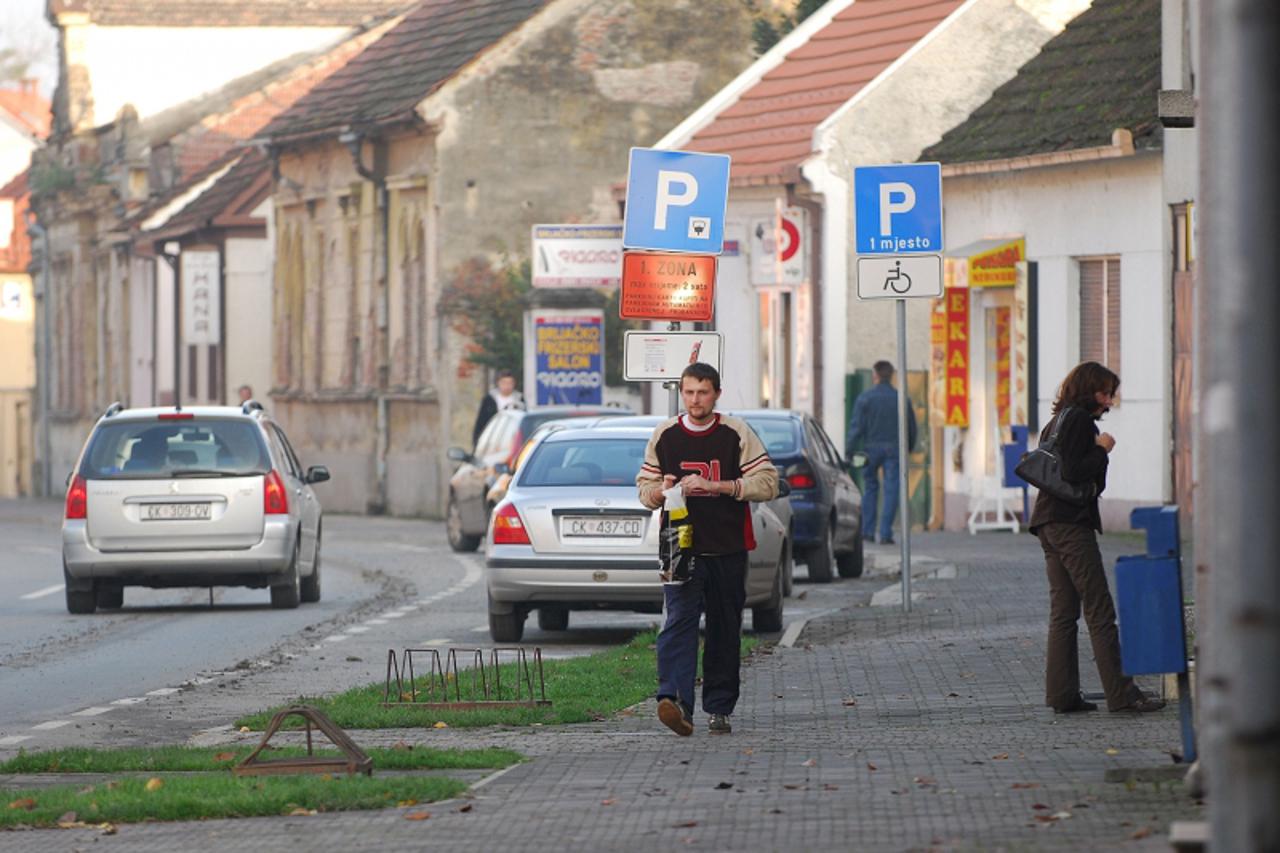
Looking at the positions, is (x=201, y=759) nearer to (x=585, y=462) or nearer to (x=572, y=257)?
(x=585, y=462)

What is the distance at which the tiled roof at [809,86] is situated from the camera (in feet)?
125

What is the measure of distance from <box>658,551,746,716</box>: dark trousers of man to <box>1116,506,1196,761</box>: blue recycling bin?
110 inches

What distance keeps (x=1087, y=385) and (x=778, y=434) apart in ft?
38.4

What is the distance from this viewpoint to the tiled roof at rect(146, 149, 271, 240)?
→ 59.5 meters

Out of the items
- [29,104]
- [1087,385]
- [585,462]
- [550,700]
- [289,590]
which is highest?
[29,104]

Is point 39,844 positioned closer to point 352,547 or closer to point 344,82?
point 352,547

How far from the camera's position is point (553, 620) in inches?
784

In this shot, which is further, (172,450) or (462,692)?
(172,450)

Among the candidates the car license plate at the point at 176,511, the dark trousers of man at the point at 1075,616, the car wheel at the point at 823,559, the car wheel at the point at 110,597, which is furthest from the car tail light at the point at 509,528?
the car wheel at the point at 823,559

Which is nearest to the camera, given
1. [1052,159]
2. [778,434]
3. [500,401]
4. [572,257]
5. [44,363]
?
[778,434]

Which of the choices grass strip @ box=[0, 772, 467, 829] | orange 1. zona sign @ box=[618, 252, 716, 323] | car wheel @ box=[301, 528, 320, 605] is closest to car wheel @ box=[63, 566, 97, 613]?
car wheel @ box=[301, 528, 320, 605]

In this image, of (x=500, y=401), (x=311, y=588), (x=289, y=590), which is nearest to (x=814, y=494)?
(x=311, y=588)

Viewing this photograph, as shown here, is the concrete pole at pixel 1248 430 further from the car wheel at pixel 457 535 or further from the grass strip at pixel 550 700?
the car wheel at pixel 457 535

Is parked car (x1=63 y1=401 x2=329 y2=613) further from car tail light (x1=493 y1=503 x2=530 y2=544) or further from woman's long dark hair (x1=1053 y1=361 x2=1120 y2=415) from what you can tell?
woman's long dark hair (x1=1053 y1=361 x2=1120 y2=415)
